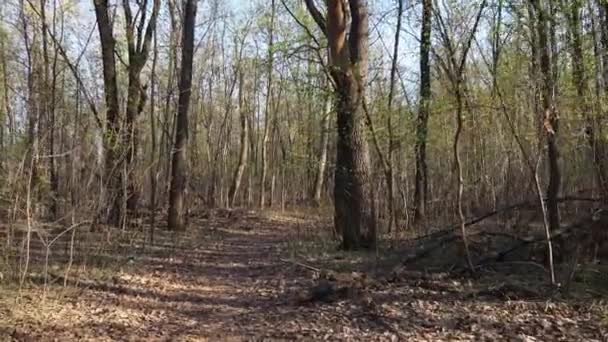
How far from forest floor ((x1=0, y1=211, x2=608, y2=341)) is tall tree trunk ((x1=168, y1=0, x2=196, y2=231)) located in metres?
4.94

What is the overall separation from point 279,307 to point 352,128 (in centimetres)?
441

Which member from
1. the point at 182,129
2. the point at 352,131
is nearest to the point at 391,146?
the point at 352,131

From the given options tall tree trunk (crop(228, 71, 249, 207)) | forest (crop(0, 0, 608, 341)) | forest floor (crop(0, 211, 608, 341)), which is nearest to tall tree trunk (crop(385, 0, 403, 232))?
forest (crop(0, 0, 608, 341))

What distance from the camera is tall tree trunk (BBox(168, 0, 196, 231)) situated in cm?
1388

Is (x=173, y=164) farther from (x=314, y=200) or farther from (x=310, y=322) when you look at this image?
(x=314, y=200)

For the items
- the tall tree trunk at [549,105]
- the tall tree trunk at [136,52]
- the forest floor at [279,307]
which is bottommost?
the forest floor at [279,307]

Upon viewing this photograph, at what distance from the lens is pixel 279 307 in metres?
6.48

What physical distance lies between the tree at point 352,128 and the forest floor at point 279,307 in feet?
3.24

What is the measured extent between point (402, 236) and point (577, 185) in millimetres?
4481

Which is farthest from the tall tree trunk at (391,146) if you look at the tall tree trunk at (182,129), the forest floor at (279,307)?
the tall tree trunk at (182,129)

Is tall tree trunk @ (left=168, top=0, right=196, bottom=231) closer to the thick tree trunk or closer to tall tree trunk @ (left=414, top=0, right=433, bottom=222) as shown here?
the thick tree trunk

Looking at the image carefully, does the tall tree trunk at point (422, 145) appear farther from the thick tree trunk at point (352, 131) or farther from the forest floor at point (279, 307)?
the forest floor at point (279, 307)

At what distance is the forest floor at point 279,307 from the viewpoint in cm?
528

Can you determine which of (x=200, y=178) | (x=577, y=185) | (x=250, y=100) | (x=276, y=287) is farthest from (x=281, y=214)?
(x=276, y=287)
